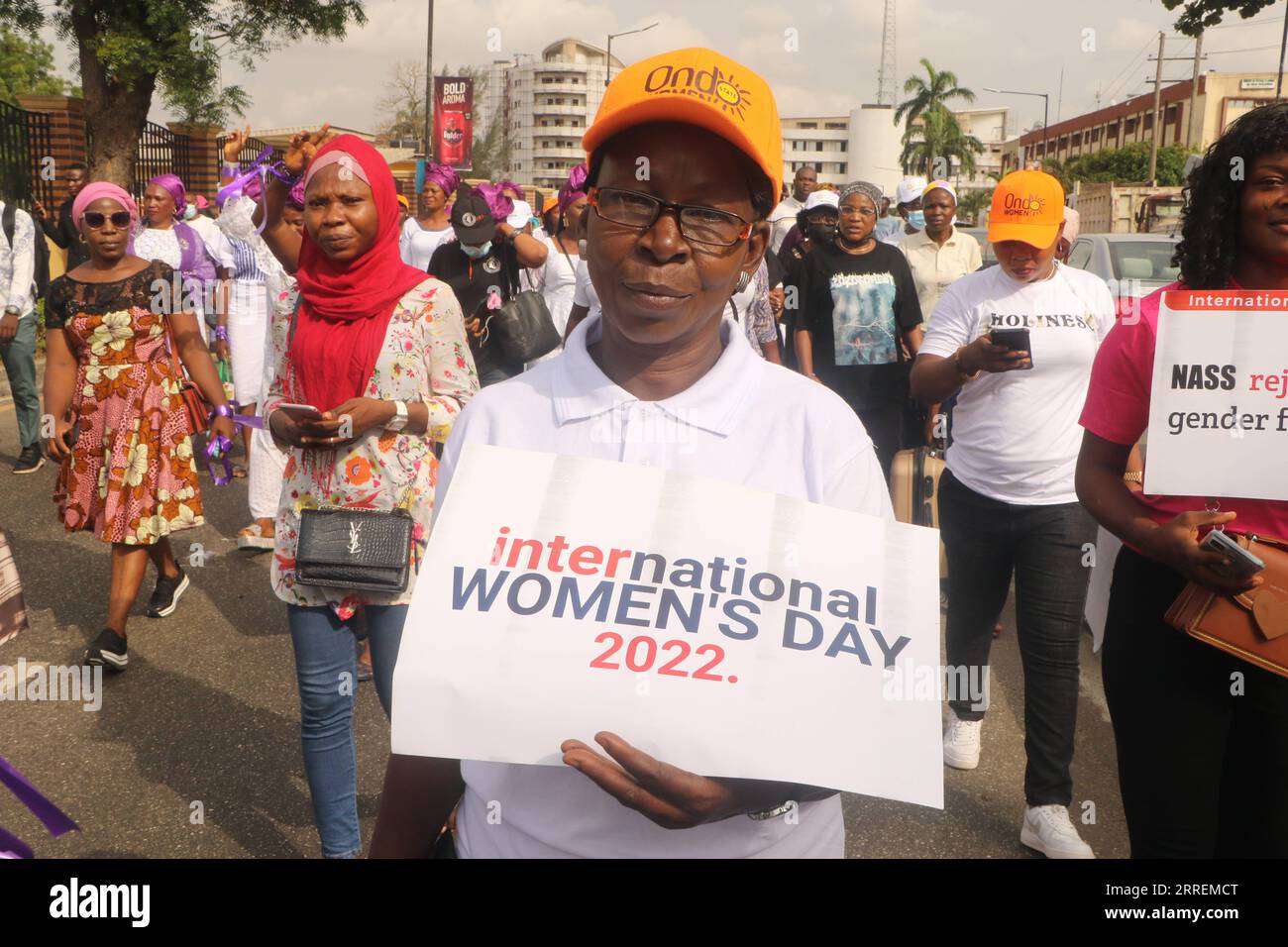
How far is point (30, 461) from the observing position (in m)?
9.27

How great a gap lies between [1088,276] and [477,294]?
344 cm

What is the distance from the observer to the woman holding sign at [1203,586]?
2.41m

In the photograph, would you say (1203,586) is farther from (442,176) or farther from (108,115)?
(108,115)

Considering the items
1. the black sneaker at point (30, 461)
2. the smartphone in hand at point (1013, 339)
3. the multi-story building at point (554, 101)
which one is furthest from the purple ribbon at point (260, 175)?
the multi-story building at point (554, 101)

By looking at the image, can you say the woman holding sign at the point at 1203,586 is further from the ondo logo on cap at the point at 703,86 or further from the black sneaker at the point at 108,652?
the black sneaker at the point at 108,652

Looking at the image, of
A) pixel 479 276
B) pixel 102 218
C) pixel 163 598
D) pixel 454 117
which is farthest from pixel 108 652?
pixel 454 117

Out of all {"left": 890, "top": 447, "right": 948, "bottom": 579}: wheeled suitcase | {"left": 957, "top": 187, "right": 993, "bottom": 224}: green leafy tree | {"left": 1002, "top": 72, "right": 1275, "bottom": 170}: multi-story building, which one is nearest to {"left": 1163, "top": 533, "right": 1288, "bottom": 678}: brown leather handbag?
{"left": 890, "top": 447, "right": 948, "bottom": 579}: wheeled suitcase

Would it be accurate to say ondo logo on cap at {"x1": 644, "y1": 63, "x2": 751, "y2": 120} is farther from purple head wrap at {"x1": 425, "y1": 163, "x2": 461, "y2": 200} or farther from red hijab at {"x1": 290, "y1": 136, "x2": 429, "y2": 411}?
purple head wrap at {"x1": 425, "y1": 163, "x2": 461, "y2": 200}

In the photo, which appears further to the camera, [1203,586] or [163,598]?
[163,598]

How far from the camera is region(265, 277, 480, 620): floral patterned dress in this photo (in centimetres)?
334

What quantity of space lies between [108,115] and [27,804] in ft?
64.2

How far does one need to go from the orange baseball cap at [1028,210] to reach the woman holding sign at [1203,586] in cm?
136
